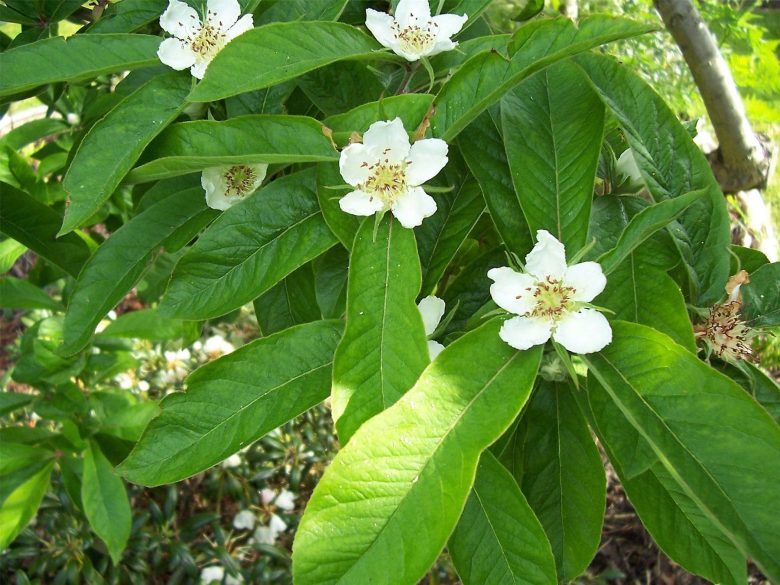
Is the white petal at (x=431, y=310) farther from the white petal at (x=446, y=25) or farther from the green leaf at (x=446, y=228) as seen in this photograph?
the white petal at (x=446, y=25)

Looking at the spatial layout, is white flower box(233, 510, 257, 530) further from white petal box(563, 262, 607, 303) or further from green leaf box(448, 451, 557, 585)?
white petal box(563, 262, 607, 303)

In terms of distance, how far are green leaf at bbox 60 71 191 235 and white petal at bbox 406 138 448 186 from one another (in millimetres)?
234

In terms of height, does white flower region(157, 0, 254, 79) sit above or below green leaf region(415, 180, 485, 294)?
above

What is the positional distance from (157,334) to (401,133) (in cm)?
96

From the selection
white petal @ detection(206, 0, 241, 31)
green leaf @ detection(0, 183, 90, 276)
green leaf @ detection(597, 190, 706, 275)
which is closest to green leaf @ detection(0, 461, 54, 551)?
green leaf @ detection(0, 183, 90, 276)

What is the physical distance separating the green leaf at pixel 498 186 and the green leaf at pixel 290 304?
251mm

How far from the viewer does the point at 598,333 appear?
0.69 meters

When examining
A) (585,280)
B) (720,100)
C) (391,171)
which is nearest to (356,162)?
(391,171)

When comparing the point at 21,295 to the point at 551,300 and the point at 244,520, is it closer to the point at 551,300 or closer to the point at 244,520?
the point at 244,520

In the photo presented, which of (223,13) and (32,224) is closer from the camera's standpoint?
(223,13)

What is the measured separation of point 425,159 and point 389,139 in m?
0.04

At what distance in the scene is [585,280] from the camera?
70cm

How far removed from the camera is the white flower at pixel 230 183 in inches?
32.2

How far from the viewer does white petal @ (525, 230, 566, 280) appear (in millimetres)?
708
